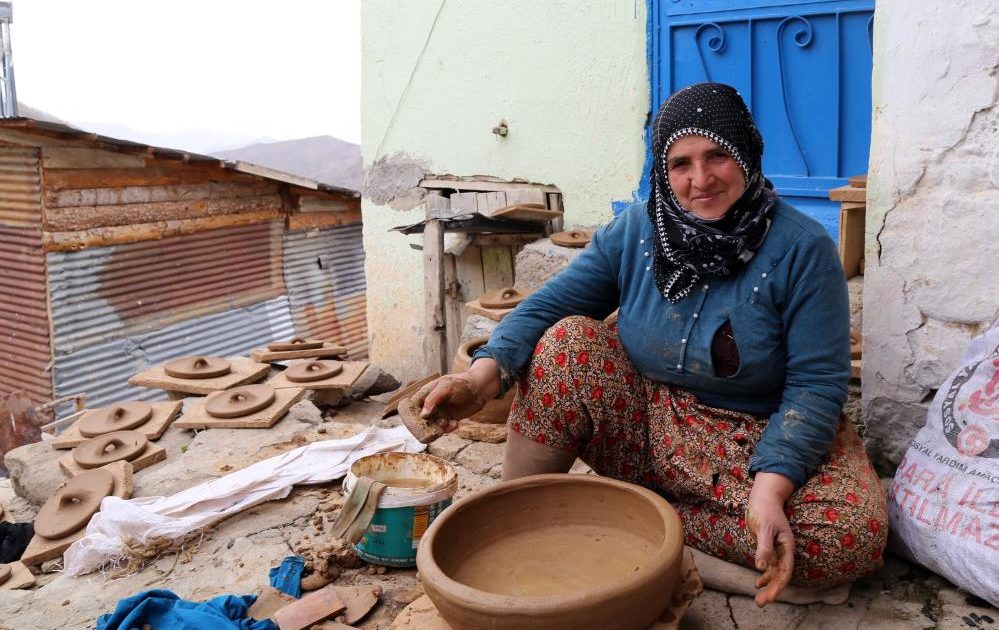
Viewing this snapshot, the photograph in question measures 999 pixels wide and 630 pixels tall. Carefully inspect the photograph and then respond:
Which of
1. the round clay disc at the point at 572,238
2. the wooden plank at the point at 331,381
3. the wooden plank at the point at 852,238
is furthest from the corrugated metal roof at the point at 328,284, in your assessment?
the wooden plank at the point at 852,238

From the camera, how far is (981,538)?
6.51 feet

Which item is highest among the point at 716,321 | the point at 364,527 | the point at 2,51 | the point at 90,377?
the point at 2,51

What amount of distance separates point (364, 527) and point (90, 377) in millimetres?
6629

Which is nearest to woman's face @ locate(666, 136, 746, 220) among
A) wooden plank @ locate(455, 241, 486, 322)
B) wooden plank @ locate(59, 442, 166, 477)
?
wooden plank @ locate(59, 442, 166, 477)

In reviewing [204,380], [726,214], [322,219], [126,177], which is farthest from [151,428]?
[322,219]

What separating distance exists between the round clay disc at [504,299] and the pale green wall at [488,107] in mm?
855

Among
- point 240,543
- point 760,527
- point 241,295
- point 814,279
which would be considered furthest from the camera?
point 241,295

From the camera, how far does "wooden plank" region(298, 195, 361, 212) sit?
10.2 metres

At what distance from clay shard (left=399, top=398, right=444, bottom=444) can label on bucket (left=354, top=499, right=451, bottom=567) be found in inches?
17.3

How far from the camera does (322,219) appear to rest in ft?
34.5

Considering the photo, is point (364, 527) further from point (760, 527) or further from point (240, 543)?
point (760, 527)

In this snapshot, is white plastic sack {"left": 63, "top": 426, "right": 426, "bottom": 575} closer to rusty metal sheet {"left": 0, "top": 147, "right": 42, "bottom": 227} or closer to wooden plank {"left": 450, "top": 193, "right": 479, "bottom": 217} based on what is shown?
wooden plank {"left": 450, "top": 193, "right": 479, "bottom": 217}

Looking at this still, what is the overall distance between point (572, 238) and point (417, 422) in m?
2.97

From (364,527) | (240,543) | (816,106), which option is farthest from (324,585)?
(816,106)
